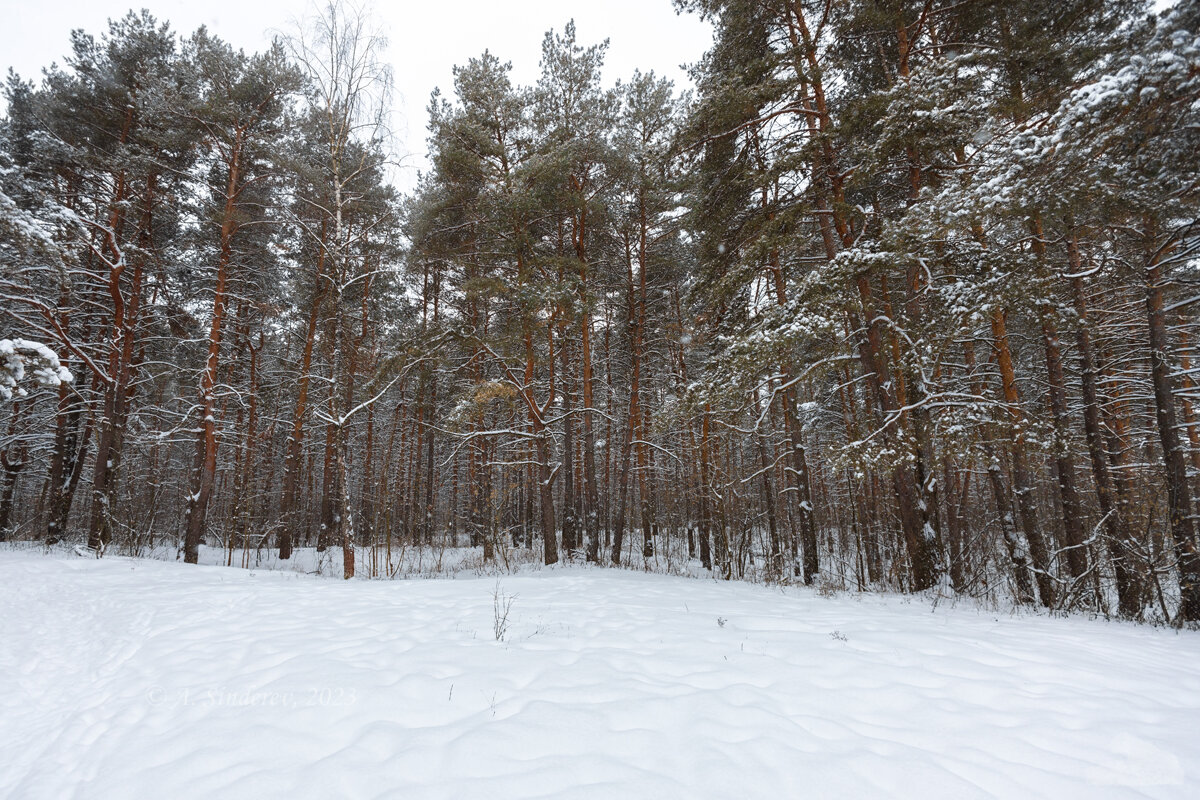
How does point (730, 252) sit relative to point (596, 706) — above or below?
above

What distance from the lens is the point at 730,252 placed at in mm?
9711

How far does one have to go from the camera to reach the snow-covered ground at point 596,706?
2195mm

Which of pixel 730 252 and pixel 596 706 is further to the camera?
pixel 730 252

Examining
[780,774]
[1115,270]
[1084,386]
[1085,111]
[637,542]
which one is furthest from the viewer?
[637,542]

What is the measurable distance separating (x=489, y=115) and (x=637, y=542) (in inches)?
726

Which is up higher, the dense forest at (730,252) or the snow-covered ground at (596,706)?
the dense forest at (730,252)

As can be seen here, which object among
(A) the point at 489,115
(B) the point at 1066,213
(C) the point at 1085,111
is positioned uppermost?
(A) the point at 489,115

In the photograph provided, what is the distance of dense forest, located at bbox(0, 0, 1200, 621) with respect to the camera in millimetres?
5895

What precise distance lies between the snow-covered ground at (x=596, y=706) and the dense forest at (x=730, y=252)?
3157 mm

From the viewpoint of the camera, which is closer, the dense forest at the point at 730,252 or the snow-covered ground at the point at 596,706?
the snow-covered ground at the point at 596,706

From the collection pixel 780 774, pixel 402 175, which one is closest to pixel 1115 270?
pixel 780 774

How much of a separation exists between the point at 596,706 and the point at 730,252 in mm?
8996

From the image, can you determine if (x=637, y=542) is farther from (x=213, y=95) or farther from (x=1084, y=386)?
(x=213, y=95)

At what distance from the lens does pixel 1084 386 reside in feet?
26.0
